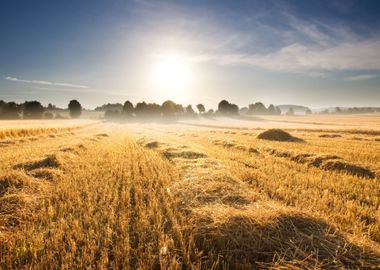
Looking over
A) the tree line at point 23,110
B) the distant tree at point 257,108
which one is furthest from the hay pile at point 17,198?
the distant tree at point 257,108

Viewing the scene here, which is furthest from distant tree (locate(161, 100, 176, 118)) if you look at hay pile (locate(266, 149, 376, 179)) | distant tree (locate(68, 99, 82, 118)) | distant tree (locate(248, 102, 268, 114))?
hay pile (locate(266, 149, 376, 179))

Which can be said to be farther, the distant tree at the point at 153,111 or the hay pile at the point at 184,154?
the distant tree at the point at 153,111

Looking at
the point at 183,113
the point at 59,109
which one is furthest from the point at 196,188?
the point at 59,109

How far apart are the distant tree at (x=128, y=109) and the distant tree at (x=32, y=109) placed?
115 ft

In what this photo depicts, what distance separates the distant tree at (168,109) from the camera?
357 feet

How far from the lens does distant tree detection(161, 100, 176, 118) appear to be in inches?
4284

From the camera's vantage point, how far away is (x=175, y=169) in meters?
9.33

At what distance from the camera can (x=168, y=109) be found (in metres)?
110

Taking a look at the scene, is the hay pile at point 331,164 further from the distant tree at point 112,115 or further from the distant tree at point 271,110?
the distant tree at point 271,110

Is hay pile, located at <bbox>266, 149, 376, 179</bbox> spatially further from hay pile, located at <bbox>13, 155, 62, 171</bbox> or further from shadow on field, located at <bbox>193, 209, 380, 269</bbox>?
hay pile, located at <bbox>13, 155, 62, 171</bbox>

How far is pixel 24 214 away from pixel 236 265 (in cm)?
417

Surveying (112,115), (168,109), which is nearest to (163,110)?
(168,109)

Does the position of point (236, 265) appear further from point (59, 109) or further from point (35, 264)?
point (59, 109)

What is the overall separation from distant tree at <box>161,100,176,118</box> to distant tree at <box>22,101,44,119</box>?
49.6 meters
